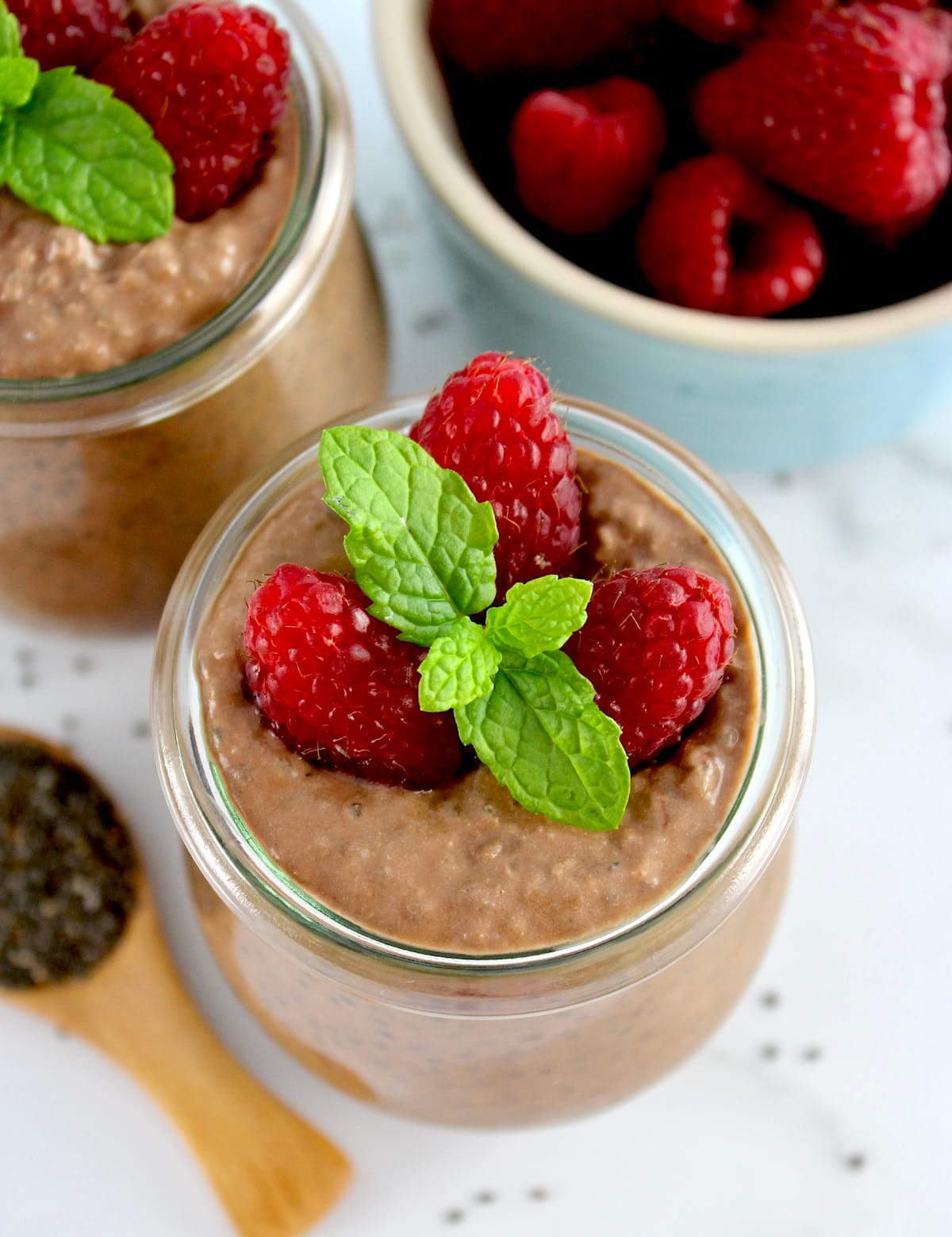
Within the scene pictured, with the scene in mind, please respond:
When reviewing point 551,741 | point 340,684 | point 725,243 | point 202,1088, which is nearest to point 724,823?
point 551,741

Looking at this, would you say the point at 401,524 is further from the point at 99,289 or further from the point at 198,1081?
the point at 198,1081

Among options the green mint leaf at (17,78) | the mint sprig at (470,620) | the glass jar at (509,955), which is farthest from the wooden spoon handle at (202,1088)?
the green mint leaf at (17,78)

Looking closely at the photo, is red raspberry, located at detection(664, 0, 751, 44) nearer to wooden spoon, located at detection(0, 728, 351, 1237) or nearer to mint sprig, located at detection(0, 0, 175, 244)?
mint sprig, located at detection(0, 0, 175, 244)

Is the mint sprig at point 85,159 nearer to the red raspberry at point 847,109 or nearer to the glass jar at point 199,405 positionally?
the glass jar at point 199,405

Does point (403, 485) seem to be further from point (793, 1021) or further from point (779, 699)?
point (793, 1021)

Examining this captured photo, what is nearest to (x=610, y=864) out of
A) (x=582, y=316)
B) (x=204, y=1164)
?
(x=582, y=316)

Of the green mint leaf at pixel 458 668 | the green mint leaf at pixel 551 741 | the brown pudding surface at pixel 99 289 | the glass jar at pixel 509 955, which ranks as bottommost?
the glass jar at pixel 509 955
